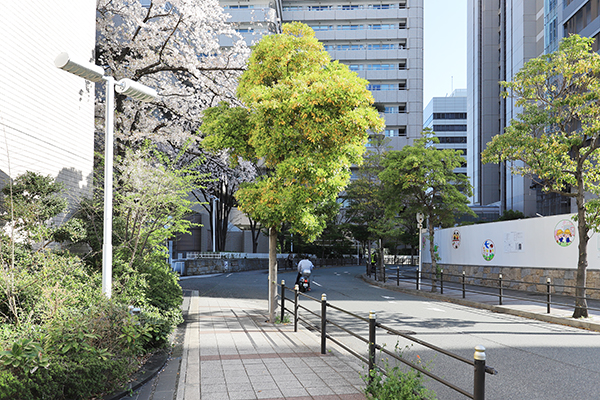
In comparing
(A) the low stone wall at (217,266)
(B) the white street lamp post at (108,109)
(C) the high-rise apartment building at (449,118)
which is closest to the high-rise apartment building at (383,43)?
(A) the low stone wall at (217,266)

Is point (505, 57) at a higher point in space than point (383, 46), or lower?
lower

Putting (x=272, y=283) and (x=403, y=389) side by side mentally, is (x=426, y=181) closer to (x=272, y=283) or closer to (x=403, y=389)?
(x=272, y=283)

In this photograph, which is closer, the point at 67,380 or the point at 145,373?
the point at 67,380

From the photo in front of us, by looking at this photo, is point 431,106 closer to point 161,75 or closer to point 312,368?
point 161,75

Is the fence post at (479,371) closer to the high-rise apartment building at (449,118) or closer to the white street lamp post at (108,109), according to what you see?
the white street lamp post at (108,109)

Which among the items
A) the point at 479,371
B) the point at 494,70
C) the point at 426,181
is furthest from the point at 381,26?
the point at 479,371

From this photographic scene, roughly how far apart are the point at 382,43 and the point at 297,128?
70.2 metres

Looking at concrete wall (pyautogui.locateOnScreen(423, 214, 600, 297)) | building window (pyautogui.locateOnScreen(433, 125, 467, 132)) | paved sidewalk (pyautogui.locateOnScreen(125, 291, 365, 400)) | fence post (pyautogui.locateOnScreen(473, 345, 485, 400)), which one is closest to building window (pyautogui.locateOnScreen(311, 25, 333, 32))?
building window (pyautogui.locateOnScreen(433, 125, 467, 132))

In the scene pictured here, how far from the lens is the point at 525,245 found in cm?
2014

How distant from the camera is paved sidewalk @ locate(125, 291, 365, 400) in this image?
584 cm

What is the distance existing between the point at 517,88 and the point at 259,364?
37.1 feet

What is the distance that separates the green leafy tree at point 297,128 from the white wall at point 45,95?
12.2 feet

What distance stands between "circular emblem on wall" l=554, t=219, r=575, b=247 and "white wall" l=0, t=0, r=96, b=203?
16.5 metres

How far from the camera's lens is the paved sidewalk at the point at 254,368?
5840 mm
